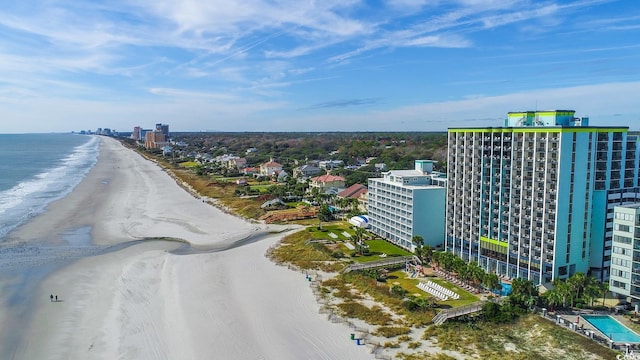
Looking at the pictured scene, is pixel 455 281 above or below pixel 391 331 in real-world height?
above

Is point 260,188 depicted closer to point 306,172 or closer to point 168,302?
point 306,172

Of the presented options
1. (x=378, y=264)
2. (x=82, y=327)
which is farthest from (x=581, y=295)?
(x=82, y=327)

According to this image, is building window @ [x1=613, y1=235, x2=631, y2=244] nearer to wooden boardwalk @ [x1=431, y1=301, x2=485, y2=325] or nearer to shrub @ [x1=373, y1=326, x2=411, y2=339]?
wooden boardwalk @ [x1=431, y1=301, x2=485, y2=325]

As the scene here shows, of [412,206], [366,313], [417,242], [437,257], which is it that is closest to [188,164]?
[412,206]

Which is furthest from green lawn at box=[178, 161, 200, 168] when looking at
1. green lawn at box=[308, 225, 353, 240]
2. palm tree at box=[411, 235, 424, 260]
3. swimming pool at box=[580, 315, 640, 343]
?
swimming pool at box=[580, 315, 640, 343]

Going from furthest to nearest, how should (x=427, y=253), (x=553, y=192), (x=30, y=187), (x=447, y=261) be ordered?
(x=30, y=187) < (x=427, y=253) < (x=447, y=261) < (x=553, y=192)
